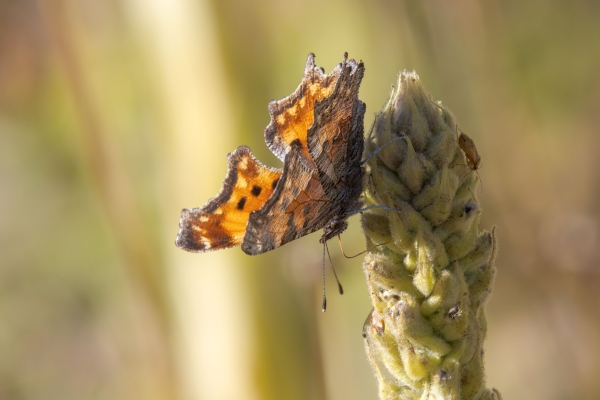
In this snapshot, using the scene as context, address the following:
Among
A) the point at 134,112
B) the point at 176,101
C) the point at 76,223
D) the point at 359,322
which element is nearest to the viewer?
the point at 176,101

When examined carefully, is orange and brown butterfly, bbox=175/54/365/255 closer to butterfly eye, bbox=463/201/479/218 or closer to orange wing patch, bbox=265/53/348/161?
orange wing patch, bbox=265/53/348/161

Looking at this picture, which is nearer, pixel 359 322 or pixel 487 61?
pixel 487 61

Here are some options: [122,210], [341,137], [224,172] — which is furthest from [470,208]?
[122,210]

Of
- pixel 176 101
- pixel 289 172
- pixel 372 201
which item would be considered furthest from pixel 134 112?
pixel 372 201

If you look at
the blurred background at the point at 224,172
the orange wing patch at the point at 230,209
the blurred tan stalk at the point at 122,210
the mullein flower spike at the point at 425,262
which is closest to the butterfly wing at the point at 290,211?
the orange wing patch at the point at 230,209

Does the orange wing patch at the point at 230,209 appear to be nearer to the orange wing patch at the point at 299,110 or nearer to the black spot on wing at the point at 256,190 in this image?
the black spot on wing at the point at 256,190

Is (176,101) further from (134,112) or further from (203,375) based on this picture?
(203,375)

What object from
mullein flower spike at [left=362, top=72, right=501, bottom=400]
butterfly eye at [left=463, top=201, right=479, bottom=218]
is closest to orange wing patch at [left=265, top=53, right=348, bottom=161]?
mullein flower spike at [left=362, top=72, right=501, bottom=400]
